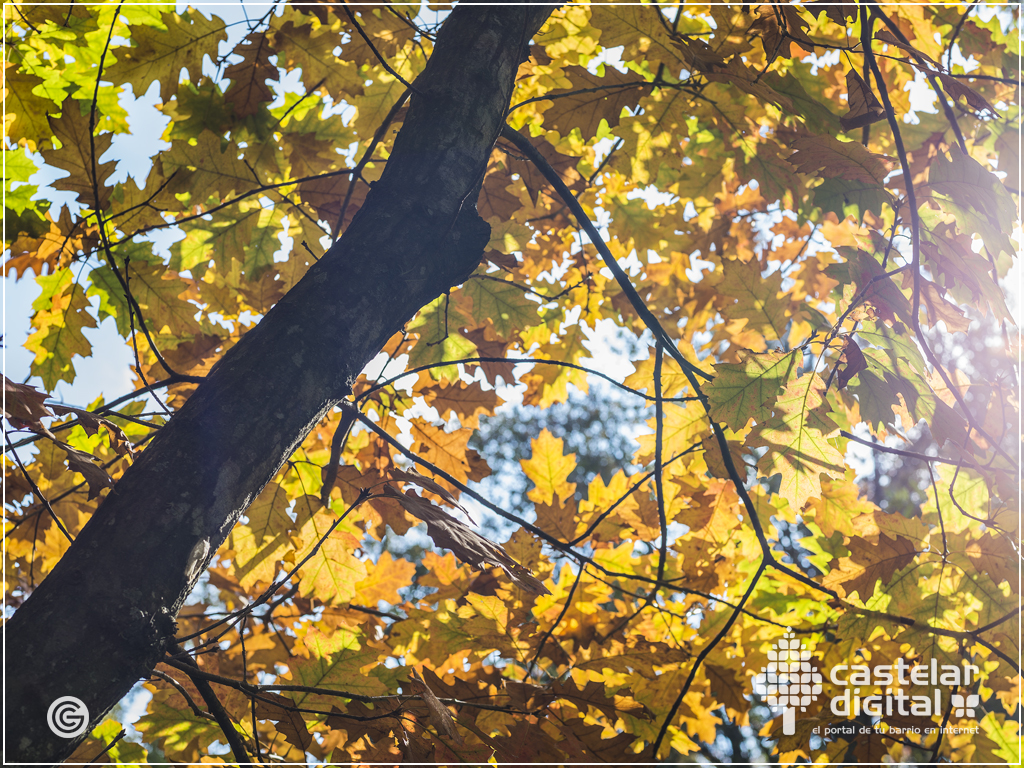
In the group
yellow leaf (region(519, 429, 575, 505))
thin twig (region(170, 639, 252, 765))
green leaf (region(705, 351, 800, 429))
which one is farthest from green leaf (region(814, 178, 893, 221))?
thin twig (region(170, 639, 252, 765))

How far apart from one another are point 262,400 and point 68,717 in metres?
0.50

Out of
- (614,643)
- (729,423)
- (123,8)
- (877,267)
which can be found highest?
(123,8)

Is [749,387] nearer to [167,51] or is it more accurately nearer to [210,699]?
[210,699]

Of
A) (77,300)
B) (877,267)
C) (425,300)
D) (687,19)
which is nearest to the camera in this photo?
(425,300)

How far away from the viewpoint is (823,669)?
2.47 metres

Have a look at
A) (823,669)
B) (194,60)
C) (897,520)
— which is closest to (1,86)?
(194,60)

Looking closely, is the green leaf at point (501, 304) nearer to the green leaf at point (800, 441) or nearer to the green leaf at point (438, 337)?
the green leaf at point (438, 337)

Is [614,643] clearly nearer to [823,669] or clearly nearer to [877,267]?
[823,669]

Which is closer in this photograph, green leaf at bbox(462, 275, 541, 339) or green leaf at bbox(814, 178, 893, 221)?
green leaf at bbox(814, 178, 893, 221)

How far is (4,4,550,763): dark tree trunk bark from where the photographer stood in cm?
78

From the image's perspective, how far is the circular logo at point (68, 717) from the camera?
29.7 inches

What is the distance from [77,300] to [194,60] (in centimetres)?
104

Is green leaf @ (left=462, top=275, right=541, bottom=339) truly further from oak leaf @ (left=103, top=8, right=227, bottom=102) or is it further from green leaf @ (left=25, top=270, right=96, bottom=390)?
green leaf @ (left=25, top=270, right=96, bottom=390)

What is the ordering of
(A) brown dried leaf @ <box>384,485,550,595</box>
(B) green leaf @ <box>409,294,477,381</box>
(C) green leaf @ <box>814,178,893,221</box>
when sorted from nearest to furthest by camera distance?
1. (A) brown dried leaf @ <box>384,485,550,595</box>
2. (C) green leaf @ <box>814,178,893,221</box>
3. (B) green leaf @ <box>409,294,477,381</box>
